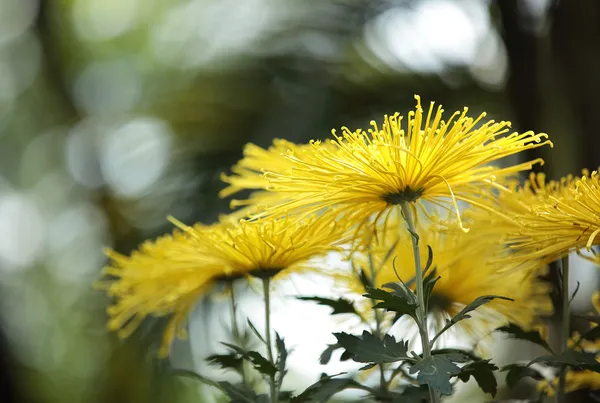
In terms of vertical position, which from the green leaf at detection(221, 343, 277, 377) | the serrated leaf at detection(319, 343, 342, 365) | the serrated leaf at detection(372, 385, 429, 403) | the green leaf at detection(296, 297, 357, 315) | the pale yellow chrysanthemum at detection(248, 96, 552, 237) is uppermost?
the pale yellow chrysanthemum at detection(248, 96, 552, 237)

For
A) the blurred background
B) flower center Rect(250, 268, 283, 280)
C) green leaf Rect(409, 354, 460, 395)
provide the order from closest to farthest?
1. green leaf Rect(409, 354, 460, 395)
2. flower center Rect(250, 268, 283, 280)
3. the blurred background

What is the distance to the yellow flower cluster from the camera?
369 mm

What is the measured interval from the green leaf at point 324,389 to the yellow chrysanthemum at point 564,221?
12 centimetres

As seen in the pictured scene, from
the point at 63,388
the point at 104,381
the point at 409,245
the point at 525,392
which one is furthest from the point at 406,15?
the point at 63,388

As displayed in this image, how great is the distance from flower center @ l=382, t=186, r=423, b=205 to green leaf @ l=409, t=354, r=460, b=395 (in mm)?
87

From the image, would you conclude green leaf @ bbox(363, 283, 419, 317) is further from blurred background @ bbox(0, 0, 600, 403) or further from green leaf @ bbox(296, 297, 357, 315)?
blurred background @ bbox(0, 0, 600, 403)

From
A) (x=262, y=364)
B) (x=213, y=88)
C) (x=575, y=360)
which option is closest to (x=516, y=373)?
(x=575, y=360)

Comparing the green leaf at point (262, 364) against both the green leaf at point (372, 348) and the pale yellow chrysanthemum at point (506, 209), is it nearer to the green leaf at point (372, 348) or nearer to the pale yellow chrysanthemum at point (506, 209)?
the green leaf at point (372, 348)

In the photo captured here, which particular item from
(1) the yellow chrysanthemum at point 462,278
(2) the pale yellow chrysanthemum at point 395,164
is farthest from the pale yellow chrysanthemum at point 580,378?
(2) the pale yellow chrysanthemum at point 395,164

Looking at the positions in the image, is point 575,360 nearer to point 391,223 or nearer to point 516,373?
point 516,373

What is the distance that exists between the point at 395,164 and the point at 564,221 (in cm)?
9

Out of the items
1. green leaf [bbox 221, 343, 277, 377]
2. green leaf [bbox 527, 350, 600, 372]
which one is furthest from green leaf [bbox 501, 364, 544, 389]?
green leaf [bbox 221, 343, 277, 377]

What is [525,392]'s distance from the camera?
0.94 m

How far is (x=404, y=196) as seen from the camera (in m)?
0.38
